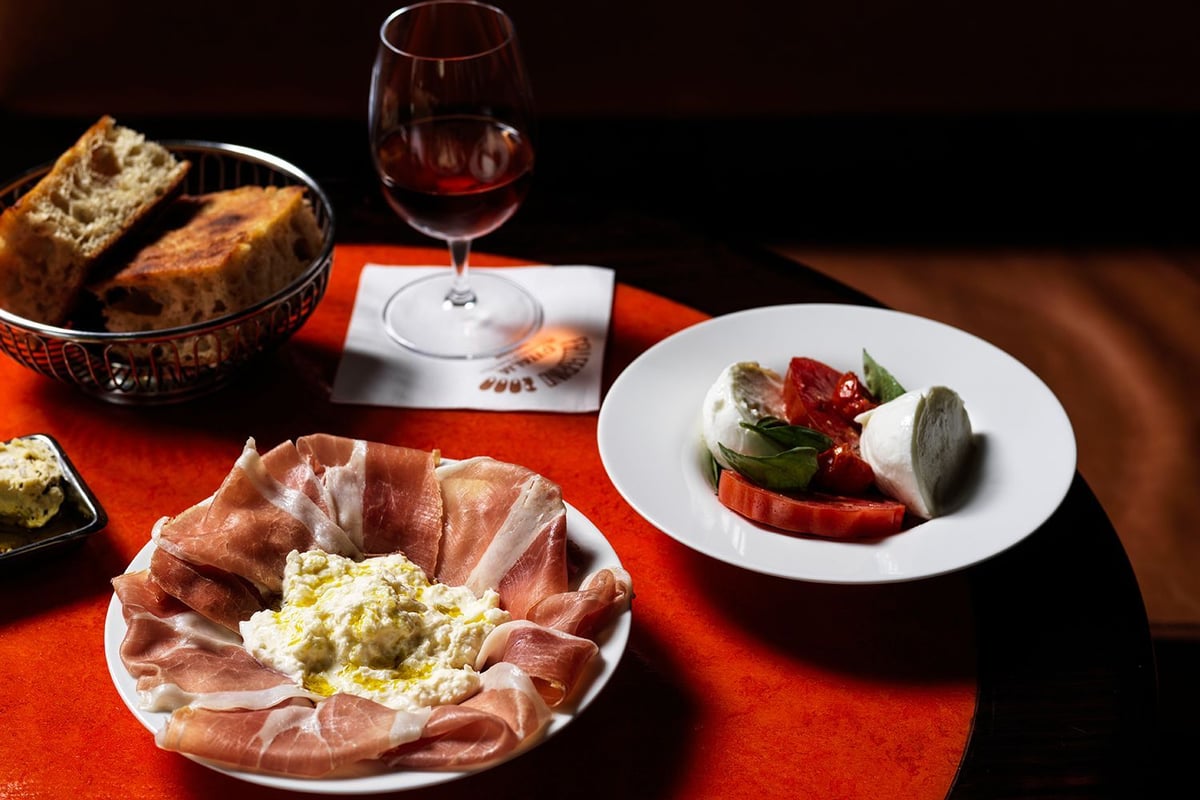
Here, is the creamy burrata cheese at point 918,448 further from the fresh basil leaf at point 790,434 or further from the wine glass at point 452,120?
the wine glass at point 452,120

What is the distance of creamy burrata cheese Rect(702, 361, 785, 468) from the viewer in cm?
118

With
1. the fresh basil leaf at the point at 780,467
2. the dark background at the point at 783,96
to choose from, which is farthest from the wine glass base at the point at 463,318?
the dark background at the point at 783,96

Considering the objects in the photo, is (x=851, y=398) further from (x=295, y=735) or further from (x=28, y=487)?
(x=28, y=487)

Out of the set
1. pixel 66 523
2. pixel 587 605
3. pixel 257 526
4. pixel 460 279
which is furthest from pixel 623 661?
pixel 460 279

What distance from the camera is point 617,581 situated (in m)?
1.01

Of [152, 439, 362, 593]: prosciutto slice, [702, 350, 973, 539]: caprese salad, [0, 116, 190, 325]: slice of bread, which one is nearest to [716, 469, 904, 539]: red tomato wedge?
[702, 350, 973, 539]: caprese salad

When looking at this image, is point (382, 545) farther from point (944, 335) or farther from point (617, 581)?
point (944, 335)

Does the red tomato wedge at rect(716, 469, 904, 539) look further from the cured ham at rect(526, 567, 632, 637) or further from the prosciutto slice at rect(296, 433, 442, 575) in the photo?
the prosciutto slice at rect(296, 433, 442, 575)

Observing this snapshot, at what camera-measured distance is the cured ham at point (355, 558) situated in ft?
2.87

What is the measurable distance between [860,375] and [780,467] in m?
0.29

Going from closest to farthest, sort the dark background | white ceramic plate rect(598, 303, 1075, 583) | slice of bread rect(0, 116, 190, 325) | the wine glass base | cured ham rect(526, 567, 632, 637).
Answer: cured ham rect(526, 567, 632, 637) → white ceramic plate rect(598, 303, 1075, 583) → slice of bread rect(0, 116, 190, 325) → the wine glass base → the dark background

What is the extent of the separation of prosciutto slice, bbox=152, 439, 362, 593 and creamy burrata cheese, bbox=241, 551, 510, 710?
0.05m

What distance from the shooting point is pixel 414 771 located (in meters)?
0.86

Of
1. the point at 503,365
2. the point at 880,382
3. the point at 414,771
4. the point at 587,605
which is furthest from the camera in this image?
the point at 503,365
